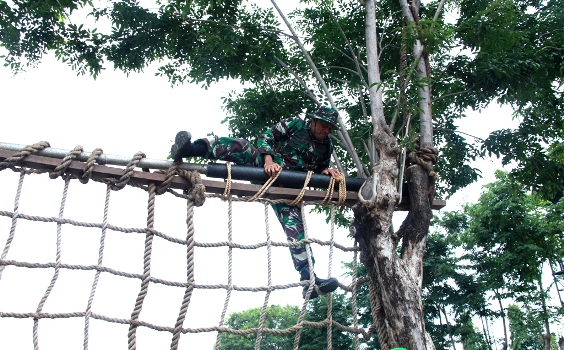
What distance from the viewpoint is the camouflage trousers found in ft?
8.00

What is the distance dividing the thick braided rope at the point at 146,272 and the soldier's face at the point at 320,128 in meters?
1.03

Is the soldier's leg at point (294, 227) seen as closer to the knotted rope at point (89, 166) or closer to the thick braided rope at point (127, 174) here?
the thick braided rope at point (127, 174)

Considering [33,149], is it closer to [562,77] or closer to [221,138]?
[221,138]

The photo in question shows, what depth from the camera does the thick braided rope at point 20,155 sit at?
2025 mm

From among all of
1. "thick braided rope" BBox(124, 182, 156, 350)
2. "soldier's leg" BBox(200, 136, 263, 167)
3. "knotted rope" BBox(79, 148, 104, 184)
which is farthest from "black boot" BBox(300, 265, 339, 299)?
"knotted rope" BBox(79, 148, 104, 184)

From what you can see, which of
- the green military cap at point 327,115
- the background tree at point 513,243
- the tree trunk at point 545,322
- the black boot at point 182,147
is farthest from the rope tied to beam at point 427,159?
the tree trunk at point 545,322

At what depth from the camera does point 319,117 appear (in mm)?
2768

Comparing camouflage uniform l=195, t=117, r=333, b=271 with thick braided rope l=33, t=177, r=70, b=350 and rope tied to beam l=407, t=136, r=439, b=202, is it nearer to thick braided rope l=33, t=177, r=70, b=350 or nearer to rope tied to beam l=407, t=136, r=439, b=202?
rope tied to beam l=407, t=136, r=439, b=202

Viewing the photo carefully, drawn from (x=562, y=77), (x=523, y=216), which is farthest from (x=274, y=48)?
(x=523, y=216)

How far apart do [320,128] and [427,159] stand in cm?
61

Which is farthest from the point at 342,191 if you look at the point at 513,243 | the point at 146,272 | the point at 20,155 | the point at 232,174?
the point at 513,243

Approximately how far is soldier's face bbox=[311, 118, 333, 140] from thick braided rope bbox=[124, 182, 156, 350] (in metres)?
1.03

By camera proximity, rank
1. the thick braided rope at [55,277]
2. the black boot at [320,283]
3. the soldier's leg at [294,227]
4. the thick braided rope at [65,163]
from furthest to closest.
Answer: the soldier's leg at [294,227], the black boot at [320,283], the thick braided rope at [65,163], the thick braided rope at [55,277]

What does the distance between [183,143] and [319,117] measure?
33.2 inches
